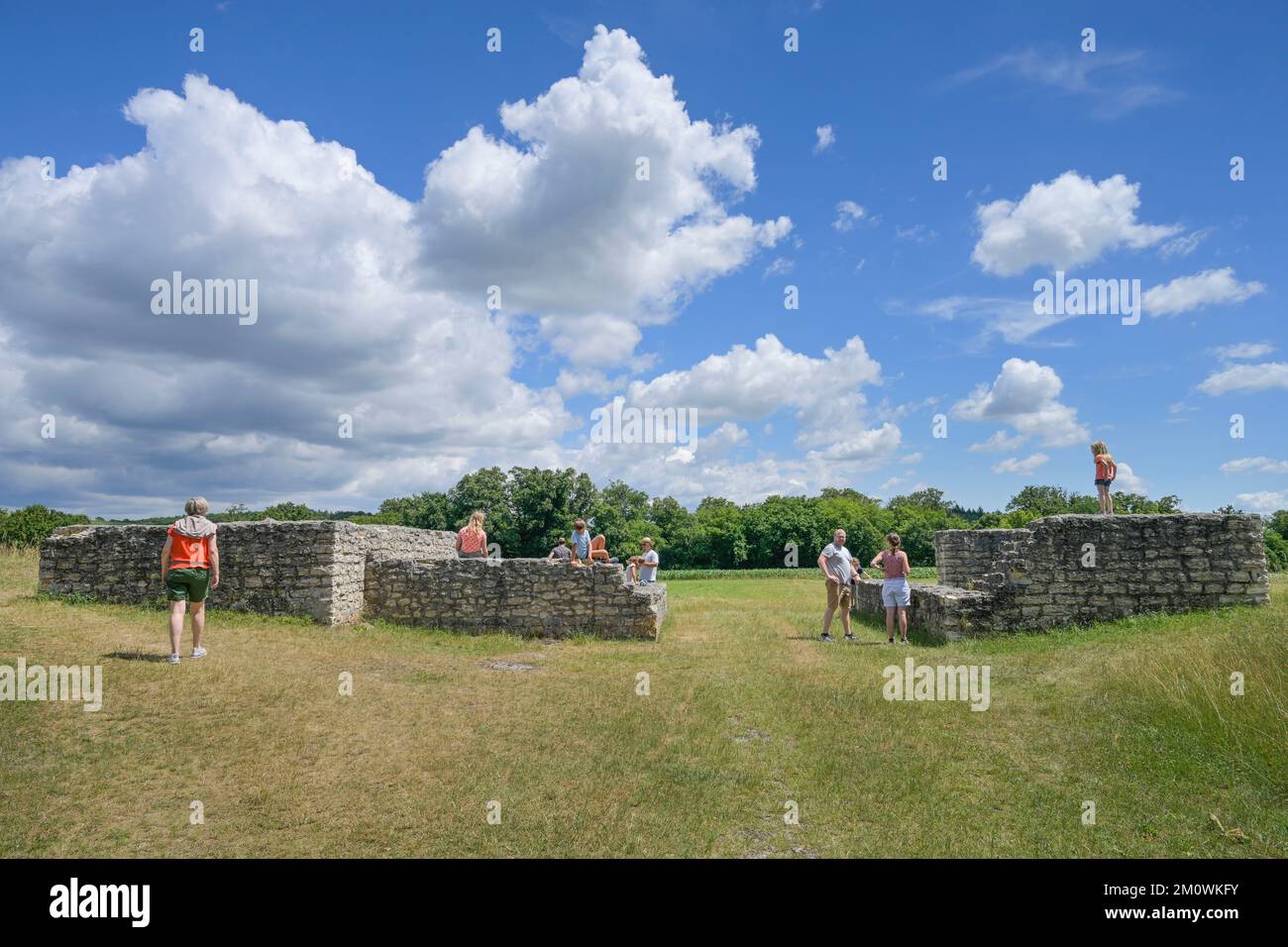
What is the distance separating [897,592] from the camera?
1150 centimetres

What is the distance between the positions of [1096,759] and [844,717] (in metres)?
2.22

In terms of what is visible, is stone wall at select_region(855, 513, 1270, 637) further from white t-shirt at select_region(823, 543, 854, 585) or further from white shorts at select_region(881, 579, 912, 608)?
white t-shirt at select_region(823, 543, 854, 585)

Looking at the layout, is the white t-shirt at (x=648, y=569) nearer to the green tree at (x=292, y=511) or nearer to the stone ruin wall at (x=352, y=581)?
the stone ruin wall at (x=352, y=581)

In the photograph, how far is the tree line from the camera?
46.0 m

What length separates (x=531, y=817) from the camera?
4.66m

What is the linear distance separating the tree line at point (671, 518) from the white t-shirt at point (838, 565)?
23224 mm

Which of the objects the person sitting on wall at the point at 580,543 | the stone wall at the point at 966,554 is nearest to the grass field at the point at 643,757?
the person sitting on wall at the point at 580,543

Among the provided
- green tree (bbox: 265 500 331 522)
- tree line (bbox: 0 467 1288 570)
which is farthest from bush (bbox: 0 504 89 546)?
green tree (bbox: 265 500 331 522)

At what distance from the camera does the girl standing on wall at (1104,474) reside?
40.8 feet

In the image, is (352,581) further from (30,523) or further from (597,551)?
(30,523)

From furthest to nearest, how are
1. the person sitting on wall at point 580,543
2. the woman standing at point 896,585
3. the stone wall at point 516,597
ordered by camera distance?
the person sitting on wall at point 580,543 < the stone wall at point 516,597 < the woman standing at point 896,585

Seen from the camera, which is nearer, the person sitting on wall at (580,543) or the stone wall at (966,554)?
the person sitting on wall at (580,543)

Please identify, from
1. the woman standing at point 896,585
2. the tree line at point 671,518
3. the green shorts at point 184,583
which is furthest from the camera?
the tree line at point 671,518
